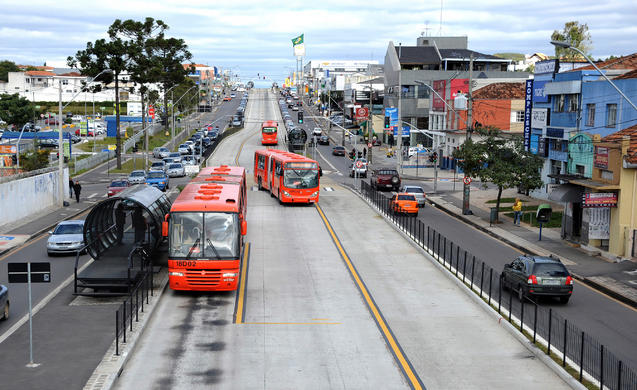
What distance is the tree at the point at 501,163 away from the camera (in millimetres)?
42781

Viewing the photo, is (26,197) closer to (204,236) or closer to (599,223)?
(204,236)

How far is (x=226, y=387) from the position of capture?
15.0 meters

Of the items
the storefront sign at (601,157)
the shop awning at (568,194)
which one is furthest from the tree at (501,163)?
the storefront sign at (601,157)

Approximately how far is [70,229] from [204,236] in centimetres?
1204

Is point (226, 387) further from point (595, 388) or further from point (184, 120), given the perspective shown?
point (184, 120)

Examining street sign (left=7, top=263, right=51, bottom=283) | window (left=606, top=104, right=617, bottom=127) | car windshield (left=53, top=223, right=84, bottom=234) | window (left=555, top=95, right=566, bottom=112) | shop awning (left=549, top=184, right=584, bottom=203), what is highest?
window (left=555, top=95, right=566, bottom=112)

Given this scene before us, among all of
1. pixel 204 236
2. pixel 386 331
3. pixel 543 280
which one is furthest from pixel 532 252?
pixel 204 236

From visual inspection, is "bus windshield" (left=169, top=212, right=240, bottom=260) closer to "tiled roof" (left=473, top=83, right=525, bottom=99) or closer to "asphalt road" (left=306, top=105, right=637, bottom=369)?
"asphalt road" (left=306, top=105, right=637, bottom=369)

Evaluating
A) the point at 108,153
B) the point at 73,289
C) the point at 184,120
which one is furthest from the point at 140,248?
the point at 184,120

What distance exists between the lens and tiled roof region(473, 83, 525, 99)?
250 ft

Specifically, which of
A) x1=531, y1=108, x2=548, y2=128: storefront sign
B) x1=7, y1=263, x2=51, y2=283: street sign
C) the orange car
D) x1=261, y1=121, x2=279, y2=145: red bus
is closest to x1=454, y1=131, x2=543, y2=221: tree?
the orange car

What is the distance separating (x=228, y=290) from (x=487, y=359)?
346 inches

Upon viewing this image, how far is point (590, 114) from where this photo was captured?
145 ft

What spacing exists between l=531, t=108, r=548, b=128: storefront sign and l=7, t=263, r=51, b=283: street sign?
41656mm
